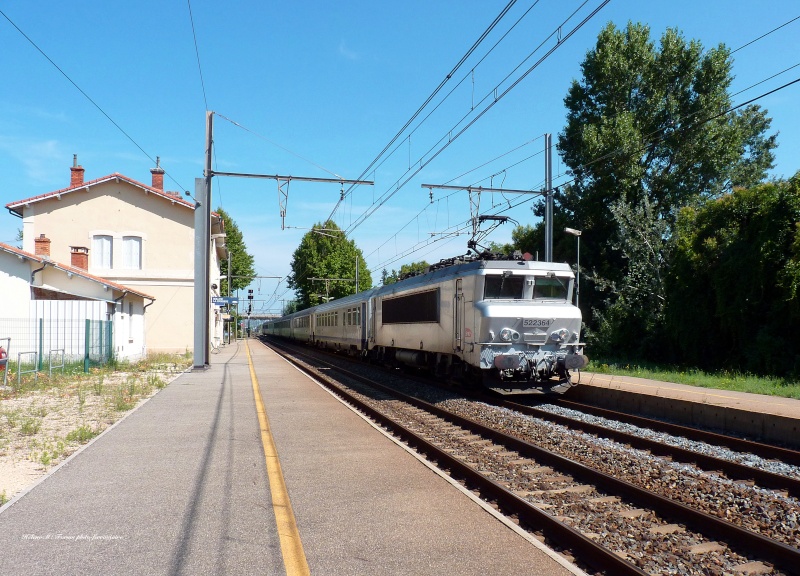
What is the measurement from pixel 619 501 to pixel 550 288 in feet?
29.3

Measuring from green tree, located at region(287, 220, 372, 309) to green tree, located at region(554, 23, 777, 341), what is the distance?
127 ft

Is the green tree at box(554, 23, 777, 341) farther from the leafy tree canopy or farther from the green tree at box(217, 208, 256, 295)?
the green tree at box(217, 208, 256, 295)

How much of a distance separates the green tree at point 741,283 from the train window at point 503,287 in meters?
8.10

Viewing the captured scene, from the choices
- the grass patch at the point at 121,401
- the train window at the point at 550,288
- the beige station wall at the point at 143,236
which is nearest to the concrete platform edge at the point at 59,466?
the grass patch at the point at 121,401

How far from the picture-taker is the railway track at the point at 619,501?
516 cm

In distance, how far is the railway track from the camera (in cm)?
516

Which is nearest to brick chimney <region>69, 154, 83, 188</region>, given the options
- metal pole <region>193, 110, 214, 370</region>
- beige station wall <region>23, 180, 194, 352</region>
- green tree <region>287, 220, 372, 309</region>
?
beige station wall <region>23, 180, 194, 352</region>

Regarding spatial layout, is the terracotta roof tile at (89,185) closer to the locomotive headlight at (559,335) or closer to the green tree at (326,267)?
the locomotive headlight at (559,335)

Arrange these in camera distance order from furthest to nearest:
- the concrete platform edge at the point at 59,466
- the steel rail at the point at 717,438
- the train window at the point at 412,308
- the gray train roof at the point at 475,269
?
the train window at the point at 412,308 < the gray train roof at the point at 475,269 < the steel rail at the point at 717,438 < the concrete platform edge at the point at 59,466

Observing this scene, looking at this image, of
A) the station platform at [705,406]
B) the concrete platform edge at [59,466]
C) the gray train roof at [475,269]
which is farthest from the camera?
the gray train roof at [475,269]

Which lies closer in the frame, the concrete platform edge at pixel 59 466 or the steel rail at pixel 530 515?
the steel rail at pixel 530 515

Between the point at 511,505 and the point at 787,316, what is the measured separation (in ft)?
52.2

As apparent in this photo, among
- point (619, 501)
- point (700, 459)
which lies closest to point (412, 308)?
point (700, 459)

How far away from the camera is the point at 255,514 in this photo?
5.96m
